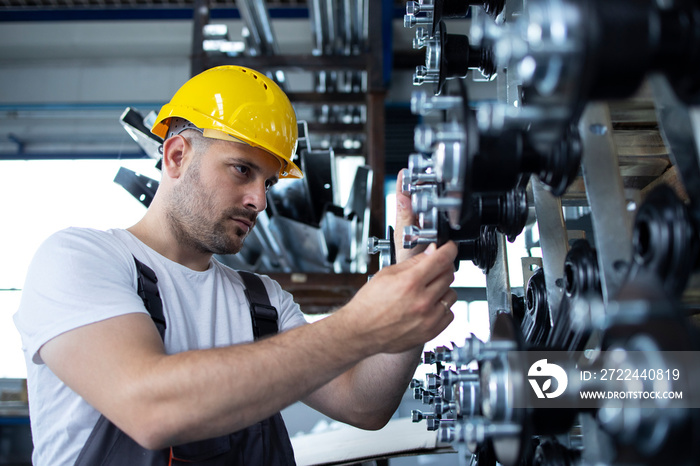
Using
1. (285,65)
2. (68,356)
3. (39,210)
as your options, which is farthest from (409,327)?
(39,210)

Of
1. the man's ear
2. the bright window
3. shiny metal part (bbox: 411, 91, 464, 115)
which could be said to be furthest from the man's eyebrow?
the bright window

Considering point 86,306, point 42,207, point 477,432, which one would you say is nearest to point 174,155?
point 86,306

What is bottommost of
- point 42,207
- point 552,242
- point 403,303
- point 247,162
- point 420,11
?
point 403,303

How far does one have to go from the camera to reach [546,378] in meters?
0.67

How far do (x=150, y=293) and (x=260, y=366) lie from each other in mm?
428

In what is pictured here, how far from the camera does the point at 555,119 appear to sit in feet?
1.42

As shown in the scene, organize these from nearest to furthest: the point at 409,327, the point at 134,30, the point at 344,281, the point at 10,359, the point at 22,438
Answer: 1. the point at 409,327
2. the point at 344,281
3. the point at 22,438
4. the point at 10,359
5. the point at 134,30

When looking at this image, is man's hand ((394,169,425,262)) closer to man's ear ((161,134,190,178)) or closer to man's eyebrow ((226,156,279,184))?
man's eyebrow ((226,156,279,184))

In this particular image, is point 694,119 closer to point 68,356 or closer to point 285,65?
point 68,356

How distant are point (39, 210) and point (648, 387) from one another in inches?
237

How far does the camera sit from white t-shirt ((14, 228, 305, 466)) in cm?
96

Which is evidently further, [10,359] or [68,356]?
[10,359]

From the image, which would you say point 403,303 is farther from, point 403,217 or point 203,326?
point 203,326

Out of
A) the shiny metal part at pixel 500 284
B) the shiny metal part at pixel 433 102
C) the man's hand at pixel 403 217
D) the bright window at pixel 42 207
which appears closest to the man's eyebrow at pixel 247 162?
the man's hand at pixel 403 217
